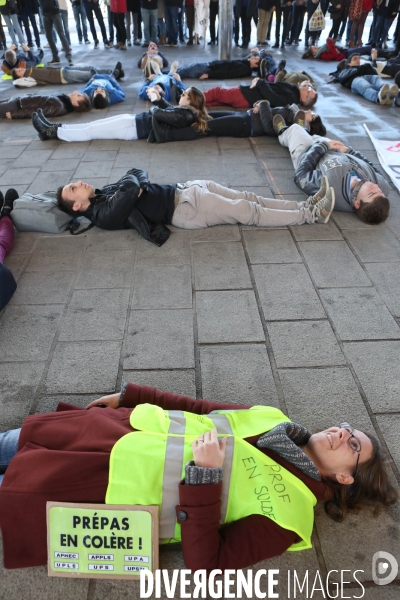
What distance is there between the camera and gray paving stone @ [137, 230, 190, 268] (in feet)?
11.4

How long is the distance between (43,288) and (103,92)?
5083mm

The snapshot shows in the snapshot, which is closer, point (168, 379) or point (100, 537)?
point (100, 537)

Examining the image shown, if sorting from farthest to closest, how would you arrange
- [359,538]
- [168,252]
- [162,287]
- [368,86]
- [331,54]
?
[331,54] < [368,86] < [168,252] < [162,287] < [359,538]

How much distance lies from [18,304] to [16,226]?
1100 mm

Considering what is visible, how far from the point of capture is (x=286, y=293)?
3086mm

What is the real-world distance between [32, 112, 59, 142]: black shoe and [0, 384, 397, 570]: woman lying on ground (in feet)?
16.4

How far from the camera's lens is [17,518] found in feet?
5.15

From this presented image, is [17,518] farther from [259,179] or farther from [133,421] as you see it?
[259,179]

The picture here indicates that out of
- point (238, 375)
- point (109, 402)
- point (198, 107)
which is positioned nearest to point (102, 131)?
point (198, 107)

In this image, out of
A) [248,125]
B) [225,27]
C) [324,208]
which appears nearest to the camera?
[324,208]

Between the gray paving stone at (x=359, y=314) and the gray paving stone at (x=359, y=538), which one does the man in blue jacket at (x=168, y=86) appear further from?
the gray paving stone at (x=359, y=538)

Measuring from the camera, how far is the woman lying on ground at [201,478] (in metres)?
1.53

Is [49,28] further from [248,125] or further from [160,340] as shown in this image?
[160,340]

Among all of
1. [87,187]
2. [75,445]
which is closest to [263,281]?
[87,187]
